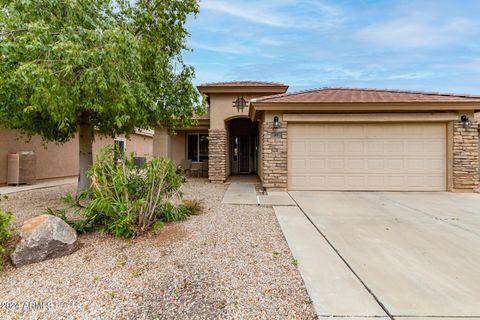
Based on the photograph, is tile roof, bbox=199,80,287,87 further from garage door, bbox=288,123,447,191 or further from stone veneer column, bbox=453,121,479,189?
stone veneer column, bbox=453,121,479,189

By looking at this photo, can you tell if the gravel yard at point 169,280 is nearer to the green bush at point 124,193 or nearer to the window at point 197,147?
the green bush at point 124,193

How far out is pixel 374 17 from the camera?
38.4 ft

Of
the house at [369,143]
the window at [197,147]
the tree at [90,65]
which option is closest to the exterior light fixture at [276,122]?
the house at [369,143]

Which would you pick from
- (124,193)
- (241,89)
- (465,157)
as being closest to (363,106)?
(465,157)

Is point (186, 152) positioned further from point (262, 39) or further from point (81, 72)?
point (81, 72)

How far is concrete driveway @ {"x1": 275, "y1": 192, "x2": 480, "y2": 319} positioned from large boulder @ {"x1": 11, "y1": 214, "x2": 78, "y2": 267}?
3.23 meters

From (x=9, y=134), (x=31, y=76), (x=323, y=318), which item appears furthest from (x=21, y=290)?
(x=9, y=134)

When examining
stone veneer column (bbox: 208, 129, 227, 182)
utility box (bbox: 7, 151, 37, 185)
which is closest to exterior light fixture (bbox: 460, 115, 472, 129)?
Result: stone veneer column (bbox: 208, 129, 227, 182)

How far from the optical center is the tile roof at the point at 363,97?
862cm

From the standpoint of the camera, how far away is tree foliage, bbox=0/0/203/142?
387 cm

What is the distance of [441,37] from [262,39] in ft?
31.3

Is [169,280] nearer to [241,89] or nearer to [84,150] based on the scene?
[84,150]

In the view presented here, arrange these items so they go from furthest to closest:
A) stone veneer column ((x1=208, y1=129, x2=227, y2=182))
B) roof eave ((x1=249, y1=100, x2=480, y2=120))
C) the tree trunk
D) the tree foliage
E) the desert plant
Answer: stone veneer column ((x1=208, y1=129, x2=227, y2=182))
roof eave ((x1=249, y1=100, x2=480, y2=120))
the tree trunk
the desert plant
the tree foliage

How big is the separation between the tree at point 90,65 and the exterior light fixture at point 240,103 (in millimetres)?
4526
